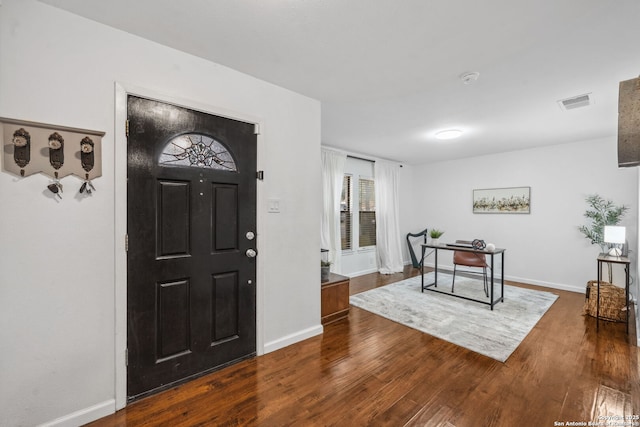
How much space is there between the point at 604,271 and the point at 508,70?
12.1 feet

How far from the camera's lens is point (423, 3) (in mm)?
1555

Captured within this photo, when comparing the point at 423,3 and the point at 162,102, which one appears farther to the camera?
the point at 162,102

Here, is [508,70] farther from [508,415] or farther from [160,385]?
[160,385]

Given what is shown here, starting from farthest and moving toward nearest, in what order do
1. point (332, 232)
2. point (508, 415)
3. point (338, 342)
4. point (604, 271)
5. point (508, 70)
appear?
point (332, 232), point (604, 271), point (338, 342), point (508, 70), point (508, 415)

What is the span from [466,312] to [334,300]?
174 centimetres

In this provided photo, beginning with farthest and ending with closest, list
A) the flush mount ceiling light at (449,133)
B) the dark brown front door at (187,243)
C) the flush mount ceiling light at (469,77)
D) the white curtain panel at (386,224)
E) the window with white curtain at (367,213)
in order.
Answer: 1. the white curtain panel at (386,224)
2. the window with white curtain at (367,213)
3. the flush mount ceiling light at (449,133)
4. the flush mount ceiling light at (469,77)
5. the dark brown front door at (187,243)

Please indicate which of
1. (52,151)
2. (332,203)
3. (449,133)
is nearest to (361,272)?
(332,203)

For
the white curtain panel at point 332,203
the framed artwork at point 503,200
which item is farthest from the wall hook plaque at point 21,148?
the framed artwork at point 503,200

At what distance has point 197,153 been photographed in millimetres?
2104

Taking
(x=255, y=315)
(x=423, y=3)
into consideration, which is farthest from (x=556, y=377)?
(x=423, y=3)

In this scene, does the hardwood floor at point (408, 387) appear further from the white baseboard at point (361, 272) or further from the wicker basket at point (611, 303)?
the white baseboard at point (361, 272)

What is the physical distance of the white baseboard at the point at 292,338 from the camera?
2491 millimetres

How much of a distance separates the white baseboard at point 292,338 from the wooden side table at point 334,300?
0.82ft

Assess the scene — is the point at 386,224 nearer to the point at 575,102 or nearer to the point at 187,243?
the point at 575,102
